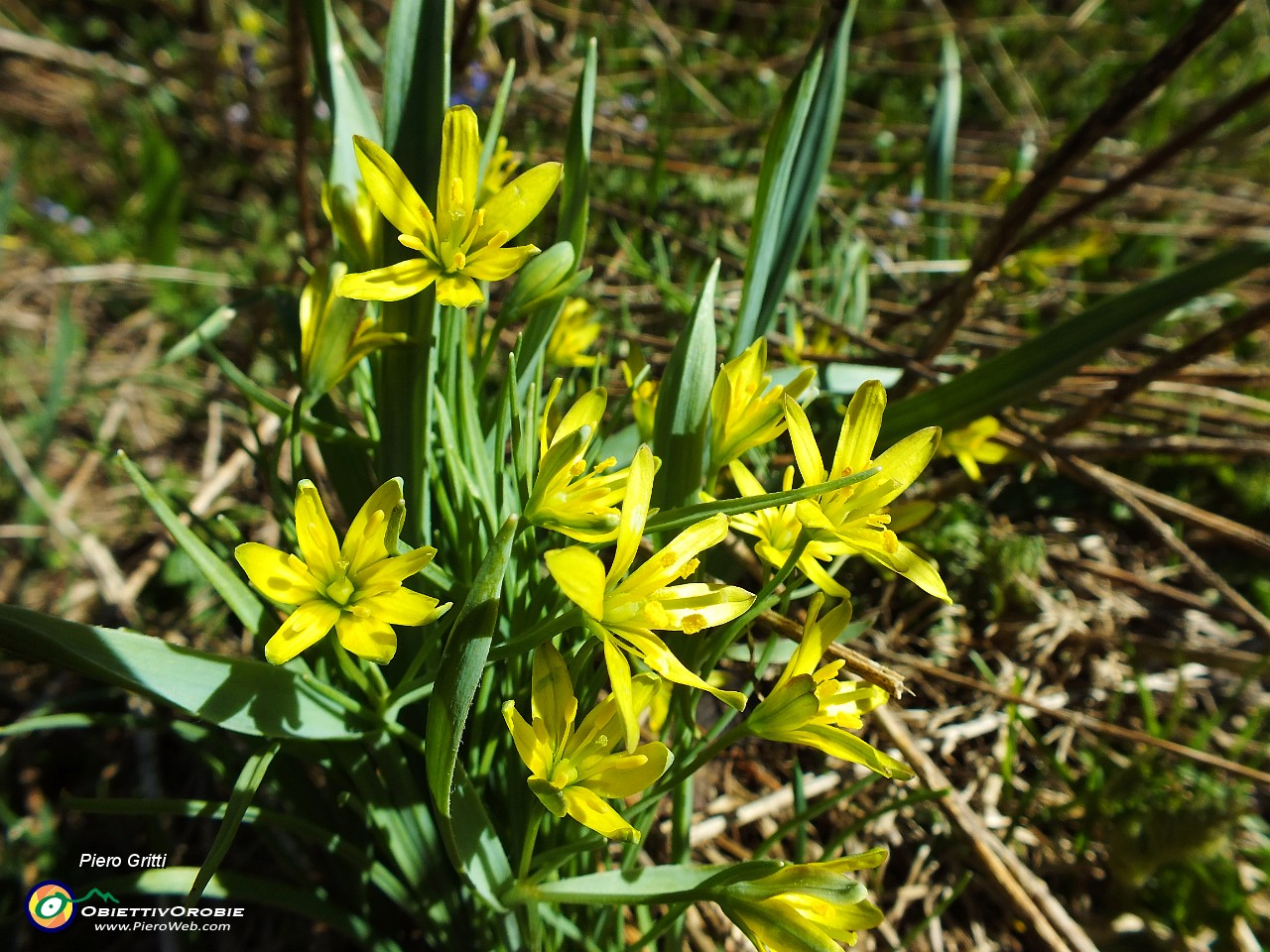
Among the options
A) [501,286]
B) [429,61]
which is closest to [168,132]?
[501,286]

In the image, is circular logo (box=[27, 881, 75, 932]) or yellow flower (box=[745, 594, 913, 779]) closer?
yellow flower (box=[745, 594, 913, 779])

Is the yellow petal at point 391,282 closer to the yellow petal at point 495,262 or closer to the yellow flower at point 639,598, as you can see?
the yellow petal at point 495,262

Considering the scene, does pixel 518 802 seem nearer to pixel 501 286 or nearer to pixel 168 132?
pixel 501 286

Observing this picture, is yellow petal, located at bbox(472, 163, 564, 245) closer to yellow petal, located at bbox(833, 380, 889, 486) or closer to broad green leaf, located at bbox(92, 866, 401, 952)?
yellow petal, located at bbox(833, 380, 889, 486)

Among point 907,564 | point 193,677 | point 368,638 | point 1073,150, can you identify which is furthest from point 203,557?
point 1073,150

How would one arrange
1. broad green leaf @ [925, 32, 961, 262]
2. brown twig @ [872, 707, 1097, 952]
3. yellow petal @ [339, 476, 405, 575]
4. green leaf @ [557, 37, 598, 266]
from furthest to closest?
broad green leaf @ [925, 32, 961, 262] < brown twig @ [872, 707, 1097, 952] < green leaf @ [557, 37, 598, 266] < yellow petal @ [339, 476, 405, 575]

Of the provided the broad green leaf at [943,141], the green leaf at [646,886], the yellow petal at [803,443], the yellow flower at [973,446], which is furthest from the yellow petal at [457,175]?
the broad green leaf at [943,141]

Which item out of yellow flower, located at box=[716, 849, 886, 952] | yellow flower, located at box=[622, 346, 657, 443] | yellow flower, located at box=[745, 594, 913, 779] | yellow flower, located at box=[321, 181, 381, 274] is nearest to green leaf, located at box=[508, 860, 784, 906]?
yellow flower, located at box=[716, 849, 886, 952]
